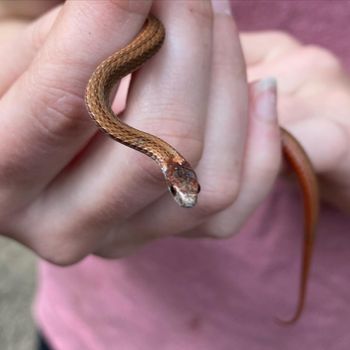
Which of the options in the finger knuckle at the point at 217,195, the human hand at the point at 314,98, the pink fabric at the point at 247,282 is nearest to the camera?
the finger knuckle at the point at 217,195

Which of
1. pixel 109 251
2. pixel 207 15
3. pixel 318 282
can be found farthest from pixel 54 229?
pixel 318 282

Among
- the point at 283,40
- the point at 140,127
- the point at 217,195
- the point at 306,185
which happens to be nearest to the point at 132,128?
the point at 140,127

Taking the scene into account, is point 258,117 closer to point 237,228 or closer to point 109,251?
point 237,228

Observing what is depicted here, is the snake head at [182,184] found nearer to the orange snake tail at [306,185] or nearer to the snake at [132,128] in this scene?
the snake at [132,128]

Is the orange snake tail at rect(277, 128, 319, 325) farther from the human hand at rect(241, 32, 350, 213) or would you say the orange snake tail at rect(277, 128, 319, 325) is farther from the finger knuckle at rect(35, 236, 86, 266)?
the finger knuckle at rect(35, 236, 86, 266)

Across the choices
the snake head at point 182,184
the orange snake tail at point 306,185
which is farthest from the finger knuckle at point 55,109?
the orange snake tail at point 306,185

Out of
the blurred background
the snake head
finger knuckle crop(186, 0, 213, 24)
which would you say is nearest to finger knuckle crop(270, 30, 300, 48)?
finger knuckle crop(186, 0, 213, 24)

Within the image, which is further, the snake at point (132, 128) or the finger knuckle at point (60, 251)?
the finger knuckle at point (60, 251)
